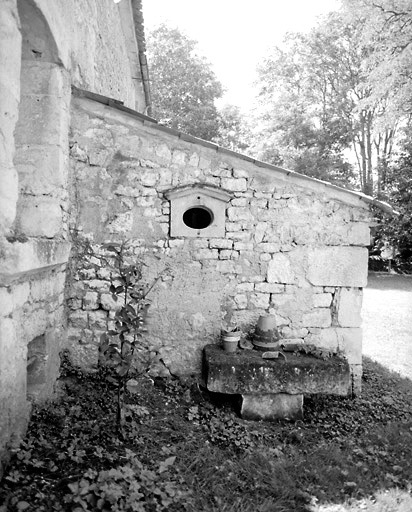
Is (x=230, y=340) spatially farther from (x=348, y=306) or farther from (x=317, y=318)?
(x=348, y=306)

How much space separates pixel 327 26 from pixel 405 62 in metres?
10.9

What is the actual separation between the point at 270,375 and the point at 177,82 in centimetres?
1959

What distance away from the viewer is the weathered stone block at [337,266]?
507 cm

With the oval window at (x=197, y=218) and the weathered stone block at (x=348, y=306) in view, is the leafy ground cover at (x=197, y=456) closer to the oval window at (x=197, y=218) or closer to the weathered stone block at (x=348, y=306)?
the weathered stone block at (x=348, y=306)

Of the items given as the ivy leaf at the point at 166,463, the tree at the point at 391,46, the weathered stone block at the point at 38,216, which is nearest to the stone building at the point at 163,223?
the weathered stone block at the point at 38,216

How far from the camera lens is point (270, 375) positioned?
4547 mm

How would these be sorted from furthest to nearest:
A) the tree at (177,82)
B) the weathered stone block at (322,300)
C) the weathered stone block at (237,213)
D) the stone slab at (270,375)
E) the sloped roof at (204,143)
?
1. the tree at (177,82)
2. the weathered stone block at (322,300)
3. the weathered stone block at (237,213)
4. the stone slab at (270,375)
5. the sloped roof at (204,143)

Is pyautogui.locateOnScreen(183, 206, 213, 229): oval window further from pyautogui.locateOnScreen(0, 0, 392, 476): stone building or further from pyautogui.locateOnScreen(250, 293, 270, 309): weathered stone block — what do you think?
pyautogui.locateOnScreen(250, 293, 270, 309): weathered stone block

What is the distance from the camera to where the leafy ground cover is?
9.23ft

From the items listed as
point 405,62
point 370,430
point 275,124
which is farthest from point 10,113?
point 275,124

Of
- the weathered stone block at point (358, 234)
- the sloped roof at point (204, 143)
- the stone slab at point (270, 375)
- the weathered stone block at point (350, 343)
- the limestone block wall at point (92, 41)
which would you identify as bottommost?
the stone slab at point (270, 375)

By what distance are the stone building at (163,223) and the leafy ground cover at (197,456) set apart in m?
0.44

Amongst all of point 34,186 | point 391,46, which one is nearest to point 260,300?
point 34,186

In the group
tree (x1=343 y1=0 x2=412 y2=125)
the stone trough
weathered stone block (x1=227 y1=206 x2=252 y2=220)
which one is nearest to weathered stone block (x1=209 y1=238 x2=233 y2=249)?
weathered stone block (x1=227 y1=206 x2=252 y2=220)
